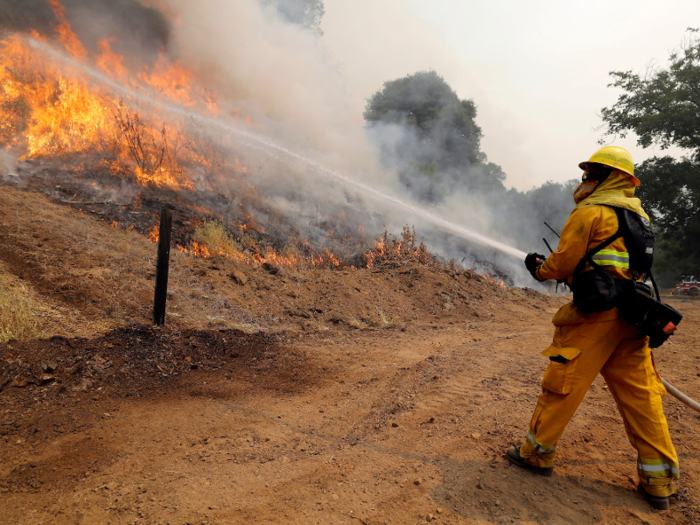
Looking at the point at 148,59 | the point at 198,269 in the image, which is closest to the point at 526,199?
the point at 148,59

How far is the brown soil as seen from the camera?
6.81ft

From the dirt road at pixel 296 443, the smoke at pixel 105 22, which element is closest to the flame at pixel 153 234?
the dirt road at pixel 296 443

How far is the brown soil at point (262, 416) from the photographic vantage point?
208 cm

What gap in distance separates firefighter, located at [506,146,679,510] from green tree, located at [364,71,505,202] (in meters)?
21.9

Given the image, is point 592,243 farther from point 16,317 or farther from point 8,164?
point 8,164

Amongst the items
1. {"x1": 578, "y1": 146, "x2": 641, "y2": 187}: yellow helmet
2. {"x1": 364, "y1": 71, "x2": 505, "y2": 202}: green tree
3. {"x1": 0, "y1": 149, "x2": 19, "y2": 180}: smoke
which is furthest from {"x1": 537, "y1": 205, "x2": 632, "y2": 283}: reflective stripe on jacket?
{"x1": 364, "y1": 71, "x2": 505, "y2": 202}: green tree

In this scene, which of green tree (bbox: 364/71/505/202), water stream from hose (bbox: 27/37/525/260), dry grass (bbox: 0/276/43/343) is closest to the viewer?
dry grass (bbox: 0/276/43/343)

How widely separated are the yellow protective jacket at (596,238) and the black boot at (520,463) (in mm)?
947

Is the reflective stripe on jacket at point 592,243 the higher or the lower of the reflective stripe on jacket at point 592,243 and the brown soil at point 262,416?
the higher

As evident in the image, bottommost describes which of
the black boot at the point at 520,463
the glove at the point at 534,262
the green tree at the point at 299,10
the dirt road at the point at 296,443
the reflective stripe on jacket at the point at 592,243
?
the dirt road at the point at 296,443

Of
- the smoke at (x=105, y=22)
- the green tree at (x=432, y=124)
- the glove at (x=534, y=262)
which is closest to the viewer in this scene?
the glove at (x=534, y=262)

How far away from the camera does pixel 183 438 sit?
2.79m

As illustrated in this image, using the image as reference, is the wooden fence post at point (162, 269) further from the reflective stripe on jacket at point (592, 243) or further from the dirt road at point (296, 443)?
the reflective stripe on jacket at point (592, 243)

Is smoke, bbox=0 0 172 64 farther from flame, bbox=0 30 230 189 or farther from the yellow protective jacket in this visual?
the yellow protective jacket
